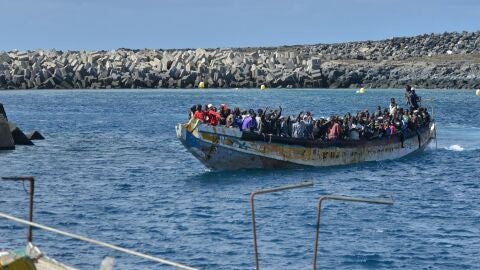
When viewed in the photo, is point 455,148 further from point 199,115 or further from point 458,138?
point 199,115

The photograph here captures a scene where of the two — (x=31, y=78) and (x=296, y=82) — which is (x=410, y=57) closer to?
(x=296, y=82)

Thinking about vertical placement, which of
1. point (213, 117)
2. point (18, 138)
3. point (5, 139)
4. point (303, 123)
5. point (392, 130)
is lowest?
point (18, 138)

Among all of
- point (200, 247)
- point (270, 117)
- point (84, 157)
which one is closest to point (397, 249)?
point (200, 247)

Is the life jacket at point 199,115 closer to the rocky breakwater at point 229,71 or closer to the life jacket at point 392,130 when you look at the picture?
the life jacket at point 392,130

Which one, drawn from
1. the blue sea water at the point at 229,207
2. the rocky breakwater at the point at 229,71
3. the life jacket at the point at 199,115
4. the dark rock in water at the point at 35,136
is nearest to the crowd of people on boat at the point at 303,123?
the life jacket at the point at 199,115

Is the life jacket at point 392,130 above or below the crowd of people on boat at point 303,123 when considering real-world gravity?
below

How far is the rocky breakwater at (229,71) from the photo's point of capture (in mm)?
118438

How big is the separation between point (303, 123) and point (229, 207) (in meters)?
7.85

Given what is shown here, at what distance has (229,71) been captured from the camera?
12612 cm

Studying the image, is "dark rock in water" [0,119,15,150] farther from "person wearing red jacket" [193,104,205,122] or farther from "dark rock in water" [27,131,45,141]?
"person wearing red jacket" [193,104,205,122]

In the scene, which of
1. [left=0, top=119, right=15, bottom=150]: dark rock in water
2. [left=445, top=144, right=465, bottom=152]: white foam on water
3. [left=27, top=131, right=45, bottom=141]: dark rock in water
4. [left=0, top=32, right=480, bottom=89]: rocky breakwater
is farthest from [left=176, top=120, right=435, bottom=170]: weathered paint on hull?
[left=0, top=32, right=480, bottom=89]: rocky breakwater

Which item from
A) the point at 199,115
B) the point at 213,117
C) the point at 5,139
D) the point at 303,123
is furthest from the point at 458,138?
the point at 199,115

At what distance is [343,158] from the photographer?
→ 134ft

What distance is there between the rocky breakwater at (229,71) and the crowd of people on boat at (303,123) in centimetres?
7672
